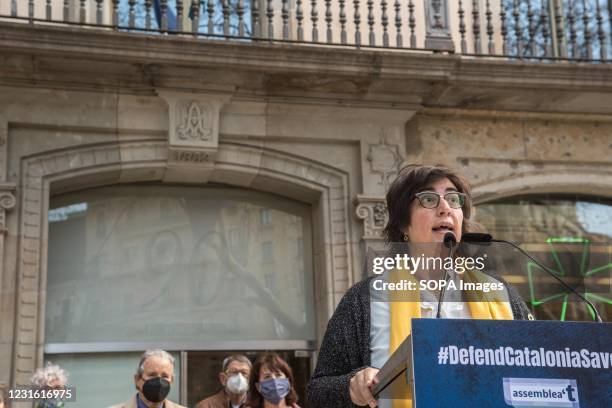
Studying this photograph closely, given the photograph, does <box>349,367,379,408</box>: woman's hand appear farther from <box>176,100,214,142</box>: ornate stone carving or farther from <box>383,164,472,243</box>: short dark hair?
<box>176,100,214,142</box>: ornate stone carving

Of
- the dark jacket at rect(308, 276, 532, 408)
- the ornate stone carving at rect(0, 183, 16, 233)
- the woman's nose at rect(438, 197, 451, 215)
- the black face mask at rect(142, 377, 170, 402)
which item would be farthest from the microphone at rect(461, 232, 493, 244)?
the ornate stone carving at rect(0, 183, 16, 233)

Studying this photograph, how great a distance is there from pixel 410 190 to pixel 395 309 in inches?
23.5

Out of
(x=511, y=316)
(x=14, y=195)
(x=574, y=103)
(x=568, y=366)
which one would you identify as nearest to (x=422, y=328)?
(x=568, y=366)

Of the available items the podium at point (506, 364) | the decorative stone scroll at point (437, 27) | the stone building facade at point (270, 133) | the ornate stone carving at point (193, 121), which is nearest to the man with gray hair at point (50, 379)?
the stone building facade at point (270, 133)

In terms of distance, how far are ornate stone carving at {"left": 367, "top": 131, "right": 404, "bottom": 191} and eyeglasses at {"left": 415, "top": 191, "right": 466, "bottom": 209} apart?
22.9 ft

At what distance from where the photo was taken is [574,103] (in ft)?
34.4

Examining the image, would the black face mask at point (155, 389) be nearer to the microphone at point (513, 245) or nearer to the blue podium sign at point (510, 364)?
→ the microphone at point (513, 245)

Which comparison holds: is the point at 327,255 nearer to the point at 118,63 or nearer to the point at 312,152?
the point at 312,152

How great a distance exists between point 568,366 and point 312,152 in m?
8.04

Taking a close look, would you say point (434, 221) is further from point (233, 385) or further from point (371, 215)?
point (371, 215)

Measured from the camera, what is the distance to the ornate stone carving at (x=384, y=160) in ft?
32.6

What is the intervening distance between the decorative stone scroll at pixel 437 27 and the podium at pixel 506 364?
26.6ft

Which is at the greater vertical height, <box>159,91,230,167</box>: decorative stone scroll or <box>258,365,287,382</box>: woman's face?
<box>159,91,230,167</box>: decorative stone scroll

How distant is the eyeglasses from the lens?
9.51 feet
